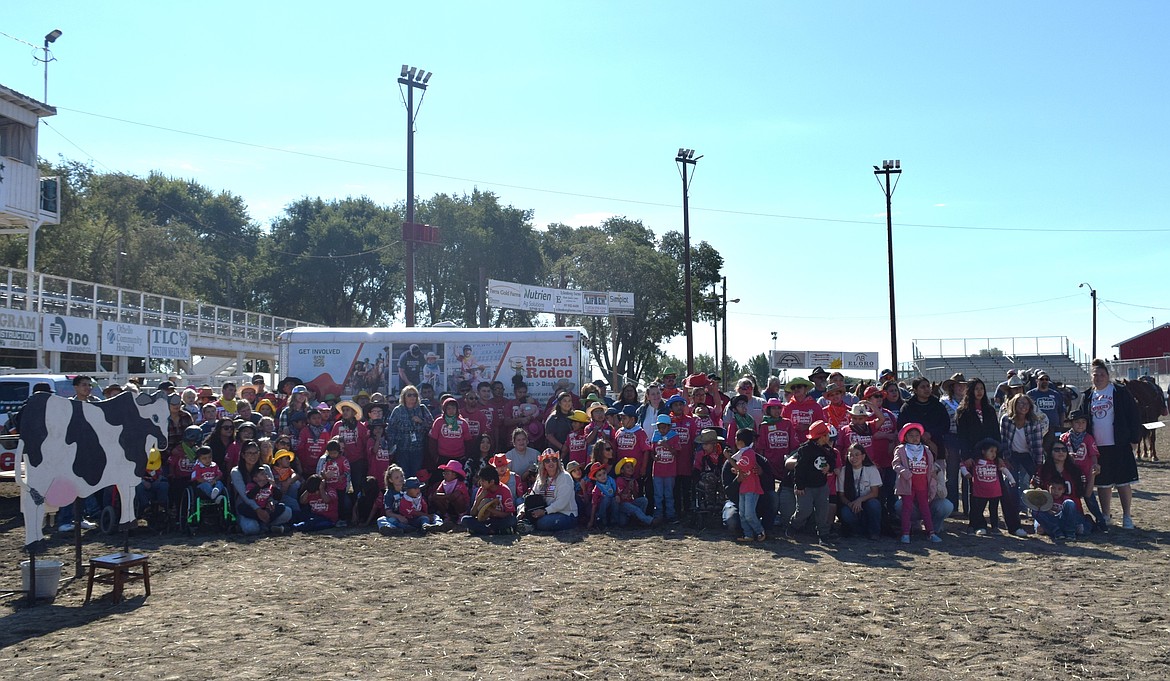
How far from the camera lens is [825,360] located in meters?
42.9

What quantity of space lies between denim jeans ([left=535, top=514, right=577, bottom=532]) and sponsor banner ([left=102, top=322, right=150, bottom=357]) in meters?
16.5

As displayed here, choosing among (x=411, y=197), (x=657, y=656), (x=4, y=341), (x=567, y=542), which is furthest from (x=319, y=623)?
(x=411, y=197)

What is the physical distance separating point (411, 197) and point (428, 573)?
20.8m

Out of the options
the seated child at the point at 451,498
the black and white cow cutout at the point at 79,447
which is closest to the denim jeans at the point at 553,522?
the seated child at the point at 451,498

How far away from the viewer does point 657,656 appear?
6055 mm

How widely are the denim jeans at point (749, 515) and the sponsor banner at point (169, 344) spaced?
20.2 metres

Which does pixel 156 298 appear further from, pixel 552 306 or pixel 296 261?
pixel 296 261

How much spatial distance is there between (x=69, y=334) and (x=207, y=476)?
12814mm

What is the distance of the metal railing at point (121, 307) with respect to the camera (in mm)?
20688

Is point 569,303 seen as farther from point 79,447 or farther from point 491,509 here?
point 79,447

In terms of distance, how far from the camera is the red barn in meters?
63.2

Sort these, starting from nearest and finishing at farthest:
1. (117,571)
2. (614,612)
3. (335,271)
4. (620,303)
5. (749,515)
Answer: (614,612)
(117,571)
(749,515)
(620,303)
(335,271)

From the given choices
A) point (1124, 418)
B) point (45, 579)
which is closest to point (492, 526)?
point (45, 579)

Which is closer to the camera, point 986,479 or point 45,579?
point 45,579
